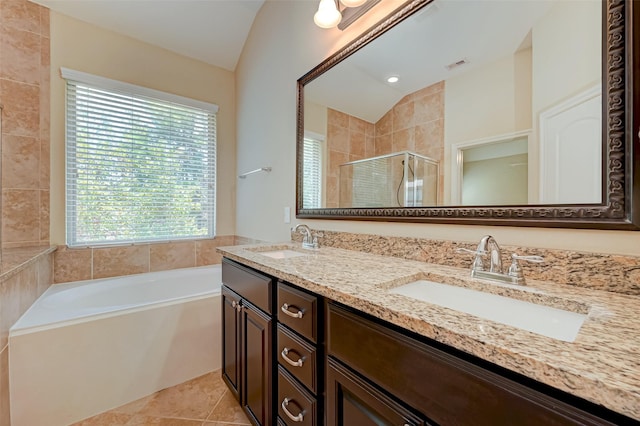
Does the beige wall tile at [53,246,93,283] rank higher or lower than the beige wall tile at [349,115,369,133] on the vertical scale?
lower

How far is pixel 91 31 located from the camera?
2.24m

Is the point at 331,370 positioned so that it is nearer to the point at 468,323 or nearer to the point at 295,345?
the point at 295,345

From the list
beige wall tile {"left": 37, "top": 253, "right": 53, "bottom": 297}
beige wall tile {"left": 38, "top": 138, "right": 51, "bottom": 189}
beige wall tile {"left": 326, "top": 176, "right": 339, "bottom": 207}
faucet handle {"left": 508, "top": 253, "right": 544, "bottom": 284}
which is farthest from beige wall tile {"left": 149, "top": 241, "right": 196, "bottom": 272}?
faucet handle {"left": 508, "top": 253, "right": 544, "bottom": 284}

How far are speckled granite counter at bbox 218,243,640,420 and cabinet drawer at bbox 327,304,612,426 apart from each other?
1.9 inches

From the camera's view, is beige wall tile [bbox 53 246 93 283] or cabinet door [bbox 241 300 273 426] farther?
beige wall tile [bbox 53 246 93 283]

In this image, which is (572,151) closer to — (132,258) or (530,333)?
(530,333)

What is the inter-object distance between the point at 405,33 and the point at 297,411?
5.58 feet

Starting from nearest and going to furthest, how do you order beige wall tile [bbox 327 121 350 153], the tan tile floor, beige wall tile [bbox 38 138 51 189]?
the tan tile floor < beige wall tile [bbox 327 121 350 153] < beige wall tile [bbox 38 138 51 189]

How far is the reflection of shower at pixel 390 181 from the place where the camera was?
3.88 ft

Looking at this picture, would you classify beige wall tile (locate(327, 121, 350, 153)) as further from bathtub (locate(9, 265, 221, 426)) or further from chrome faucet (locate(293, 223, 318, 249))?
bathtub (locate(9, 265, 221, 426))

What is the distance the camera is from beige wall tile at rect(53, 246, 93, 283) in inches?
83.6

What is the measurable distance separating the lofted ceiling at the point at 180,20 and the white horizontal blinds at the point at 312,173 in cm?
166

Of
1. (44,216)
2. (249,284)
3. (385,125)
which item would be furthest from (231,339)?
(44,216)

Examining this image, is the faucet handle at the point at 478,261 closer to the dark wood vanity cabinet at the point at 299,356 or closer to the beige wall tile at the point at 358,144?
the dark wood vanity cabinet at the point at 299,356
